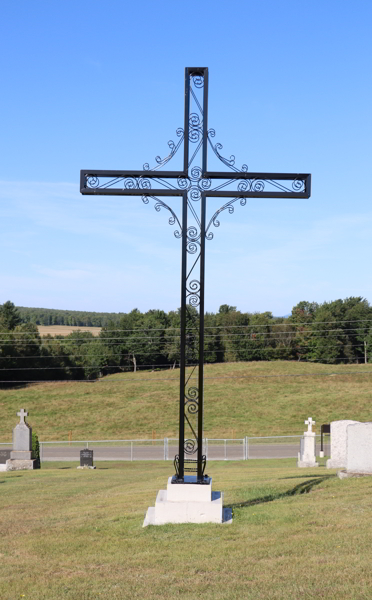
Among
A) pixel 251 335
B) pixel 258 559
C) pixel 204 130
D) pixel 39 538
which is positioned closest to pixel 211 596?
pixel 258 559

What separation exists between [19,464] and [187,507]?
57.5 feet

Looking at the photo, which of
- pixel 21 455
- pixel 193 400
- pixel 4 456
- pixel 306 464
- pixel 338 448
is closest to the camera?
pixel 193 400

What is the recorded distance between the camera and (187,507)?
8422 millimetres

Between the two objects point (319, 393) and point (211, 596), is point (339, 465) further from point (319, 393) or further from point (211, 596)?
point (319, 393)

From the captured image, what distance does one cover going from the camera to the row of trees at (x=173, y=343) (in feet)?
A: 260

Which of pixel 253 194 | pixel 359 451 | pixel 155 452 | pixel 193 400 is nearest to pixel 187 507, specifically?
pixel 193 400

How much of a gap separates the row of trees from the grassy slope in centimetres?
1323

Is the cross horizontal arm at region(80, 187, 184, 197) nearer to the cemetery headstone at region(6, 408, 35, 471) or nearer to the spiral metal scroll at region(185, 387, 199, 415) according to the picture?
the spiral metal scroll at region(185, 387, 199, 415)

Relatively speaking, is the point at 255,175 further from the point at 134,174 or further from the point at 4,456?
the point at 4,456

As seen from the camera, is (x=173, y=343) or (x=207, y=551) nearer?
(x=207, y=551)

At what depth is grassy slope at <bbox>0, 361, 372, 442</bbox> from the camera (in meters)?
46.7

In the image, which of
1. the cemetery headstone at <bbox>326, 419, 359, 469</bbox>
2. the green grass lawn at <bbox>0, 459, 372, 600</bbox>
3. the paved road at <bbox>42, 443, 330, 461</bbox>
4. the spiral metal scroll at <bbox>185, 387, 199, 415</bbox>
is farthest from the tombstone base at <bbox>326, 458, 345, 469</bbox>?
the paved road at <bbox>42, 443, 330, 461</bbox>

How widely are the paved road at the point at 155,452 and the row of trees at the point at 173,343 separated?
41186 millimetres

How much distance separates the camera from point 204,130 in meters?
9.12
